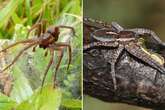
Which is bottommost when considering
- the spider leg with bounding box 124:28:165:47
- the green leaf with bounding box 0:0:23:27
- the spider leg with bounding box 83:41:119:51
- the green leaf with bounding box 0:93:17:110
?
the green leaf with bounding box 0:93:17:110

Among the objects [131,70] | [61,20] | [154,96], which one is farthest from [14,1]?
[154,96]

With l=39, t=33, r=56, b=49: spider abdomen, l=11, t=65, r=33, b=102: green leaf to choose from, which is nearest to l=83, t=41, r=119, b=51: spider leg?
l=39, t=33, r=56, b=49: spider abdomen

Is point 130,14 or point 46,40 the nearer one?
point 46,40

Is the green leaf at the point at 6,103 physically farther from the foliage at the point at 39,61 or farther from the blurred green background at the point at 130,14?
the blurred green background at the point at 130,14

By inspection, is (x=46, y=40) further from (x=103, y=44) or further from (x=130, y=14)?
(x=130, y=14)

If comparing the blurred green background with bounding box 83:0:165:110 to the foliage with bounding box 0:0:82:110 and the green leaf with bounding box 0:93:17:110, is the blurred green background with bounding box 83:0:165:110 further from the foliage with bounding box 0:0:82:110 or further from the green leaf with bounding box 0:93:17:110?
the green leaf with bounding box 0:93:17:110

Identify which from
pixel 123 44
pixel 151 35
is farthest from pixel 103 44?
pixel 151 35
